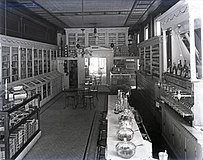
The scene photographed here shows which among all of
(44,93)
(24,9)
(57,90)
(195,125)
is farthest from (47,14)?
(195,125)

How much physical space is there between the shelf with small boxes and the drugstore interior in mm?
18

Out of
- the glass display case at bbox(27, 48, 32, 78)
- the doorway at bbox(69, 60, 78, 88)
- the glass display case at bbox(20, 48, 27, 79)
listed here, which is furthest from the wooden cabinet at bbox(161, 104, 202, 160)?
the doorway at bbox(69, 60, 78, 88)

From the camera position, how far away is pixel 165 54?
26.3ft

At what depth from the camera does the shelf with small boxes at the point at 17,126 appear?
4688 millimetres

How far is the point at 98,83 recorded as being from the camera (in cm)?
1572

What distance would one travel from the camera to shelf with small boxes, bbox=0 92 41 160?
469 centimetres

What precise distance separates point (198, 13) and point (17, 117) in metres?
3.76

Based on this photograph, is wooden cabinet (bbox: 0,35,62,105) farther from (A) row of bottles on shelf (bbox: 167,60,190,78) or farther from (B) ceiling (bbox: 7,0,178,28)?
(A) row of bottles on shelf (bbox: 167,60,190,78)

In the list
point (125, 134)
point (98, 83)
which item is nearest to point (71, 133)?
point (125, 134)

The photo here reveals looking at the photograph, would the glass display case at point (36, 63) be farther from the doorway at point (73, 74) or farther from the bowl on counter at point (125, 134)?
the bowl on counter at point (125, 134)

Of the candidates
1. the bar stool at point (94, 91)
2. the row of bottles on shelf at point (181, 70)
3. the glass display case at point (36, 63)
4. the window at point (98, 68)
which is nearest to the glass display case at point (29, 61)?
the glass display case at point (36, 63)

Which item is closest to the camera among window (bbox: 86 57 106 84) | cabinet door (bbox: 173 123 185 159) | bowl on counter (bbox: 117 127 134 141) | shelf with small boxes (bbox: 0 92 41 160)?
bowl on counter (bbox: 117 127 134 141)

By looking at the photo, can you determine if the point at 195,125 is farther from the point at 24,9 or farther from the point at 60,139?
the point at 24,9

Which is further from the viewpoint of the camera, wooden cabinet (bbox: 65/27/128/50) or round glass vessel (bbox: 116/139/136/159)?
wooden cabinet (bbox: 65/27/128/50)
